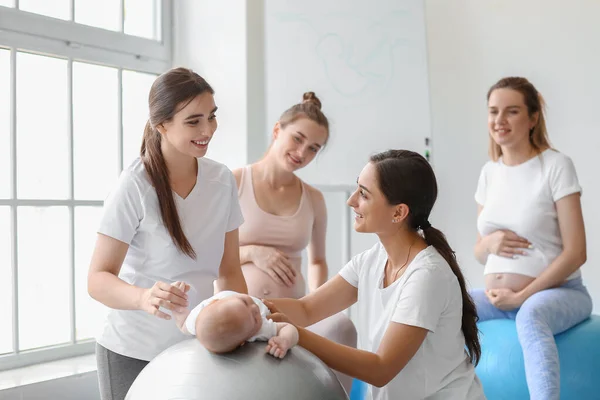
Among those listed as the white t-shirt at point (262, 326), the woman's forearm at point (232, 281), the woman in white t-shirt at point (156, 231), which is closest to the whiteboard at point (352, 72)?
the woman's forearm at point (232, 281)

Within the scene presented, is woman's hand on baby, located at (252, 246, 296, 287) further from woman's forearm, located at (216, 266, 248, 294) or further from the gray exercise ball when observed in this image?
the gray exercise ball

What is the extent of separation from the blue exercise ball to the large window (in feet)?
5.28

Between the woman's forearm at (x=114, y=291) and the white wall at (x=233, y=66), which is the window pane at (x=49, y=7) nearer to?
the white wall at (x=233, y=66)

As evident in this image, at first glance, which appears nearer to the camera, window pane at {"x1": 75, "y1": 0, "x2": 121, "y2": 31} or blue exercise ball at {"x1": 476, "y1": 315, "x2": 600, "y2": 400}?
blue exercise ball at {"x1": 476, "y1": 315, "x2": 600, "y2": 400}

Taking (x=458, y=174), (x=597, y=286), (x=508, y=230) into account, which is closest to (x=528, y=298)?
(x=508, y=230)

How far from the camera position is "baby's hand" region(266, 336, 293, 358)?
4.64 feet

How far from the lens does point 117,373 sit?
5.72 ft

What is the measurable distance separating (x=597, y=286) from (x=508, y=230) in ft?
2.46

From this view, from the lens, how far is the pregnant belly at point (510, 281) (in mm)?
2580

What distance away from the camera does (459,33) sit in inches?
137

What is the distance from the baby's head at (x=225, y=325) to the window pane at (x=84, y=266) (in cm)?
168

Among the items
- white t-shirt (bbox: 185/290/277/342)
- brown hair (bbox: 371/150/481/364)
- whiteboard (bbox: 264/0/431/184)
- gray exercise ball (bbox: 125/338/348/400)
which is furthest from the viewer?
whiteboard (bbox: 264/0/431/184)

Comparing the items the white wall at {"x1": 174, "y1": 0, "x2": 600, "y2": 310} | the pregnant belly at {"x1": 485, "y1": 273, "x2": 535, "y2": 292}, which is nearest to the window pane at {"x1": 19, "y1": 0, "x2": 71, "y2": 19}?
the white wall at {"x1": 174, "y1": 0, "x2": 600, "y2": 310}

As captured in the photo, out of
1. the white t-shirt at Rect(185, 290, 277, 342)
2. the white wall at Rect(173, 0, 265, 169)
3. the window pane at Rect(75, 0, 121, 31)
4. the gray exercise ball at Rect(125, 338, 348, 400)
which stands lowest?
the gray exercise ball at Rect(125, 338, 348, 400)
